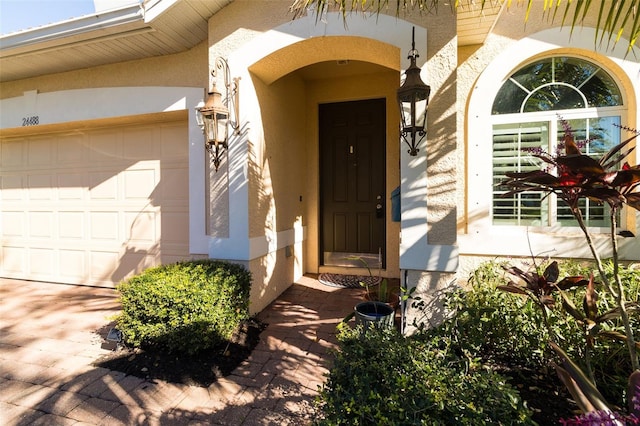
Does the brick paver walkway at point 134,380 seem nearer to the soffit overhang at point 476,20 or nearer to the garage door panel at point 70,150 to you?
the garage door panel at point 70,150

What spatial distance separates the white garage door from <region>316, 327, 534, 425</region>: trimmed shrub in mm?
3419

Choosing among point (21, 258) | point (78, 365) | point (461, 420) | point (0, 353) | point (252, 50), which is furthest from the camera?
point (21, 258)

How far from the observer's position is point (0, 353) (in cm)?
285

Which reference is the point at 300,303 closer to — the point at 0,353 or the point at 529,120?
the point at 0,353

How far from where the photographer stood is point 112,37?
11.8 feet

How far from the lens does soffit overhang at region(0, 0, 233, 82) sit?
3.29m

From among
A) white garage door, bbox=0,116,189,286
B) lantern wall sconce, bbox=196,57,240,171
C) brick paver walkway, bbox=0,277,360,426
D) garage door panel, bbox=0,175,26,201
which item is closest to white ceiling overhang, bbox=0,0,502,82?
lantern wall sconce, bbox=196,57,240,171

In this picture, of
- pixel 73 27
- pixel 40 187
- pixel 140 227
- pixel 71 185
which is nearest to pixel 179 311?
pixel 140 227

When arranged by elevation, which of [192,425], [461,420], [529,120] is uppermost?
[529,120]

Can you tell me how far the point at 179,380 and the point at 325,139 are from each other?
13.7 ft

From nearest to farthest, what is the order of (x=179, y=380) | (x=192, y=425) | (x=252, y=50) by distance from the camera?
1. (x=192, y=425)
2. (x=179, y=380)
3. (x=252, y=50)

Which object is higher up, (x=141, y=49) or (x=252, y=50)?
(x=141, y=49)

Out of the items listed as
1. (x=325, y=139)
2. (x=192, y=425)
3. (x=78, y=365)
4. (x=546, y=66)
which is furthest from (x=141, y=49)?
(x=546, y=66)

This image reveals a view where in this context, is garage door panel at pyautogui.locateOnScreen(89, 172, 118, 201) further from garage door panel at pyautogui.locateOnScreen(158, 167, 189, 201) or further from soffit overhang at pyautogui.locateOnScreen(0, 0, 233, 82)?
soffit overhang at pyautogui.locateOnScreen(0, 0, 233, 82)
